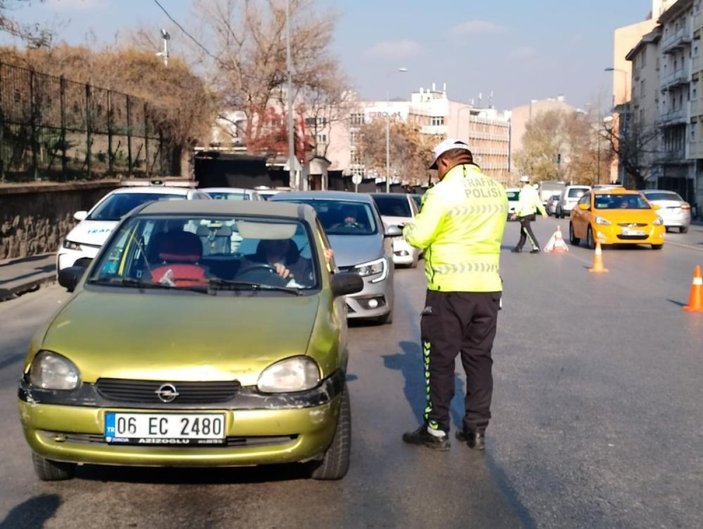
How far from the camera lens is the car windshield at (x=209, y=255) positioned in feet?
19.6

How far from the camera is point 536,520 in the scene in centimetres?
475

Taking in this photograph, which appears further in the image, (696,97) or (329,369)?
(696,97)

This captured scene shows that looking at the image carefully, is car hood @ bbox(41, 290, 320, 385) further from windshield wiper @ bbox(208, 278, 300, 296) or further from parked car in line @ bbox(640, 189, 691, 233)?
parked car in line @ bbox(640, 189, 691, 233)

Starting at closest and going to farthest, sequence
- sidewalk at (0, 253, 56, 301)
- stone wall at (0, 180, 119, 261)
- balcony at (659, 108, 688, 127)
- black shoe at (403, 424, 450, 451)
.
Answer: black shoe at (403, 424, 450, 451) → sidewalk at (0, 253, 56, 301) → stone wall at (0, 180, 119, 261) → balcony at (659, 108, 688, 127)

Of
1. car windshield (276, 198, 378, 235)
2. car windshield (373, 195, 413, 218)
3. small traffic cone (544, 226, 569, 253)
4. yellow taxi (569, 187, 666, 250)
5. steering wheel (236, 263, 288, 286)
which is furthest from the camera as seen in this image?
yellow taxi (569, 187, 666, 250)

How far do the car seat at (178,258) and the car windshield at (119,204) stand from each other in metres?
8.88

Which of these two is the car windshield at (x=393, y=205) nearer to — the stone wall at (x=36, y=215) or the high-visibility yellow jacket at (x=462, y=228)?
the stone wall at (x=36, y=215)

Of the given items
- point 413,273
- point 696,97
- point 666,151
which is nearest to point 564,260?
point 413,273

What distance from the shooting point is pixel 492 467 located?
5645 mm

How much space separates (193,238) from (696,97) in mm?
67063

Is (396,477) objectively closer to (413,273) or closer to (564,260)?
(413,273)

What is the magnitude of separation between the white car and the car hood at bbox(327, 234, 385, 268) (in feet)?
12.2

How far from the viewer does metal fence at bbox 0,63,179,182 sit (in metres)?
20.1

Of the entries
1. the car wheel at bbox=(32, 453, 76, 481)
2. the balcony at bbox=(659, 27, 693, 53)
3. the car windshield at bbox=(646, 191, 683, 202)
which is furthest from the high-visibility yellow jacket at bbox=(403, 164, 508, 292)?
the balcony at bbox=(659, 27, 693, 53)
